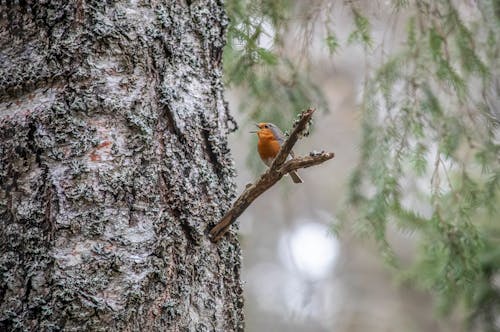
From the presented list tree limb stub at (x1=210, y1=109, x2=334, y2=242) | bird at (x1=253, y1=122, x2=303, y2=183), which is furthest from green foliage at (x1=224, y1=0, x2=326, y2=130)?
tree limb stub at (x1=210, y1=109, x2=334, y2=242)

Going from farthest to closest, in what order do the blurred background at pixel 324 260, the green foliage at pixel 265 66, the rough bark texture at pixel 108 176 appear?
the blurred background at pixel 324 260
the green foliage at pixel 265 66
the rough bark texture at pixel 108 176

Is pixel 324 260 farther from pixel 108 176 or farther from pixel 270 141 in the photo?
pixel 108 176

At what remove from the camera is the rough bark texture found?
1.27 m

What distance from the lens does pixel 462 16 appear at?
220cm

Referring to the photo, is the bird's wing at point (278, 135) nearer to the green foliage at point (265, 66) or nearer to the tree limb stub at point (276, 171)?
the green foliage at point (265, 66)

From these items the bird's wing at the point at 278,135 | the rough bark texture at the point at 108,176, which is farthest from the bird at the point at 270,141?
the rough bark texture at the point at 108,176

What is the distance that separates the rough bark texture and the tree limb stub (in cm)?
5

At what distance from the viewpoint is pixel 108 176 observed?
4.41 ft

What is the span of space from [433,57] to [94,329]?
1641mm

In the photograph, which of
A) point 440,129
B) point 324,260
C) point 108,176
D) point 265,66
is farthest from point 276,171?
point 324,260

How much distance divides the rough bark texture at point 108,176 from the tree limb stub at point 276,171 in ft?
0.16

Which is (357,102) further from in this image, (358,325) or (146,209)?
(358,325)

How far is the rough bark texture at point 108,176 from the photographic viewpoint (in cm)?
127

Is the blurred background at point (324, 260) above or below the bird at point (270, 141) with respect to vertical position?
above
